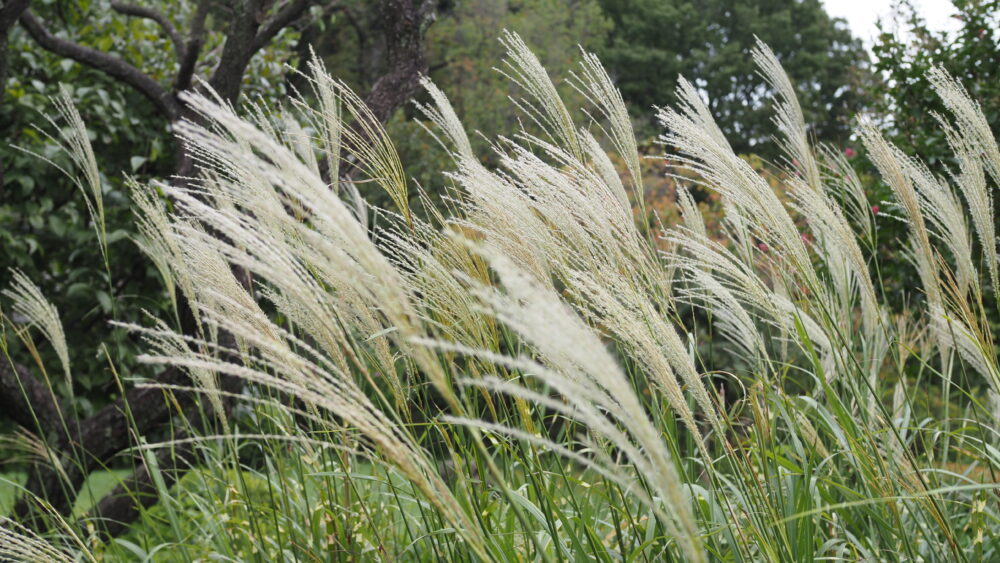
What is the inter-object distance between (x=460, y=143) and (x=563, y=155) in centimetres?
40

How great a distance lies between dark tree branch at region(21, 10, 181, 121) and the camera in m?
4.08

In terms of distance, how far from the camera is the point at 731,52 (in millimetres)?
23625

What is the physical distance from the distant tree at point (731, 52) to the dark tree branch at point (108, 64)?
62.8 feet

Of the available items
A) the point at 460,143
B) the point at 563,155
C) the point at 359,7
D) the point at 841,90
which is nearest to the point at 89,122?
the point at 460,143

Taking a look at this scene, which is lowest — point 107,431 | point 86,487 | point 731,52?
point 86,487

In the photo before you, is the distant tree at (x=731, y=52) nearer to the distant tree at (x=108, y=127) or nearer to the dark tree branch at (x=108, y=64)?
the distant tree at (x=108, y=127)

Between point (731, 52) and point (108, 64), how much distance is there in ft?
71.4

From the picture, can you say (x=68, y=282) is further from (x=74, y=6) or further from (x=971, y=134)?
(x=971, y=134)

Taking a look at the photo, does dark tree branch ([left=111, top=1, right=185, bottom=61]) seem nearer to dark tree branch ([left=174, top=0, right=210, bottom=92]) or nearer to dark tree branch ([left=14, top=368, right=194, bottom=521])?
dark tree branch ([left=174, top=0, right=210, bottom=92])

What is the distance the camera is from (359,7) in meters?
15.3

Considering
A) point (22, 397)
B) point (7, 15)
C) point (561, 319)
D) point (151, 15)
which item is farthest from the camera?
point (151, 15)

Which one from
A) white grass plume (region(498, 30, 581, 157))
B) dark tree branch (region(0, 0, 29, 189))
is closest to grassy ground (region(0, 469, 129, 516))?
dark tree branch (region(0, 0, 29, 189))

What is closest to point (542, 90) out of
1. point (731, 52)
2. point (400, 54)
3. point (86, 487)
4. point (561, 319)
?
point (561, 319)

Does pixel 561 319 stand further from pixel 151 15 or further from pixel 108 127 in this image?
pixel 108 127
